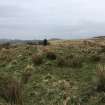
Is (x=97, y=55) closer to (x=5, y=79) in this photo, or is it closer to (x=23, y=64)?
(x=23, y=64)

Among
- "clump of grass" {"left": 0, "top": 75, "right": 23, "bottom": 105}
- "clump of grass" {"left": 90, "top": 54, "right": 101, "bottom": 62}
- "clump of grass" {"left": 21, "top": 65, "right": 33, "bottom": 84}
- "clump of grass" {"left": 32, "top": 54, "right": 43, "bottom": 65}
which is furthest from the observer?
"clump of grass" {"left": 32, "top": 54, "right": 43, "bottom": 65}

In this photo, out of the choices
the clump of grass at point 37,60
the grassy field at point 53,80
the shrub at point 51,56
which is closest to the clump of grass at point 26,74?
the grassy field at point 53,80

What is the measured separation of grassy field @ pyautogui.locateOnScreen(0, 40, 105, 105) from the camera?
9.54m

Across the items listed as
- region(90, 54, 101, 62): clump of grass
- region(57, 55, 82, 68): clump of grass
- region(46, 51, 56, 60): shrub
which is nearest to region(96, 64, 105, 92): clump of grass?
region(57, 55, 82, 68): clump of grass

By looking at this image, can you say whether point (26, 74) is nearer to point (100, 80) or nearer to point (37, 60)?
point (37, 60)

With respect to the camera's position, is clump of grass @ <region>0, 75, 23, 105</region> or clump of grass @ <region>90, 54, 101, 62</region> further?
clump of grass @ <region>90, 54, 101, 62</region>

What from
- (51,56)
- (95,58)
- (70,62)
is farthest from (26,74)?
(95,58)

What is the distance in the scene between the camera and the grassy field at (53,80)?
954 cm

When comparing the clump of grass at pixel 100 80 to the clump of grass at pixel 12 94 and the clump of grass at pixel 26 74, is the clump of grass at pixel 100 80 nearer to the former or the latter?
the clump of grass at pixel 12 94

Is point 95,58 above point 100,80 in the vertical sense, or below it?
above

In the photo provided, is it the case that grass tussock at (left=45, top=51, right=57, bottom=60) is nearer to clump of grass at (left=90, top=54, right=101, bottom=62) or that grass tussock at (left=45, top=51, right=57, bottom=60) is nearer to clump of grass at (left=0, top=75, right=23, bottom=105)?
clump of grass at (left=90, top=54, right=101, bottom=62)

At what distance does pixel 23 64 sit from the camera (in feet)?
52.7

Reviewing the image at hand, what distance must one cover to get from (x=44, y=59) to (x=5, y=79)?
483cm

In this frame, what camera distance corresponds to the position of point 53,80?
12.2 meters
